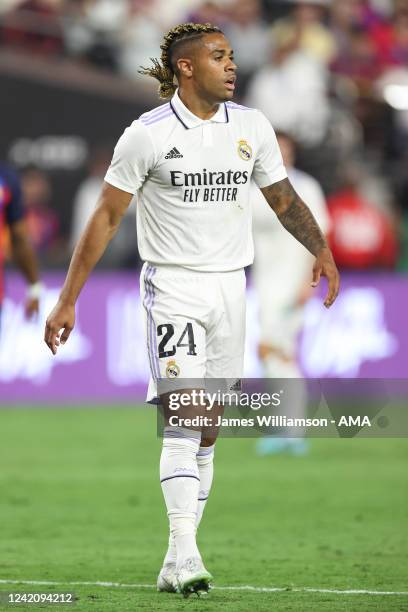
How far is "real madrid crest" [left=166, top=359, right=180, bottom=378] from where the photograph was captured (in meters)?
6.69

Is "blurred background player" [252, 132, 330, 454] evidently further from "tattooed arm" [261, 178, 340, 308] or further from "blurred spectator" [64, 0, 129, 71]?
Answer: "blurred spectator" [64, 0, 129, 71]

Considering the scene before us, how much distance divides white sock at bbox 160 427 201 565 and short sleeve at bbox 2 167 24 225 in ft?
12.4

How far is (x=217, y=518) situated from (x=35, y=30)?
1055 centimetres

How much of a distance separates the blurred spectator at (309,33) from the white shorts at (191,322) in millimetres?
11610

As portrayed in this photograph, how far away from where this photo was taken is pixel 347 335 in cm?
1641

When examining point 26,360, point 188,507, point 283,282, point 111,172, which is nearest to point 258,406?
point 188,507

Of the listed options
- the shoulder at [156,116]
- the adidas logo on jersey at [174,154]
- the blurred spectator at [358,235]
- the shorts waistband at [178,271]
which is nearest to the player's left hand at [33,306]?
the shorts waistband at [178,271]

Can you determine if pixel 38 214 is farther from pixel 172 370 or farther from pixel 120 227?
pixel 172 370

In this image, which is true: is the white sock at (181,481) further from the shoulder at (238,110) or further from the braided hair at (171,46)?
the braided hair at (171,46)

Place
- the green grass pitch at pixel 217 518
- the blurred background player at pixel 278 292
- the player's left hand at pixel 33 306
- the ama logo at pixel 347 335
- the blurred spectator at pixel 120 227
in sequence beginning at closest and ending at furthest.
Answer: the green grass pitch at pixel 217 518 → the player's left hand at pixel 33 306 → the blurred background player at pixel 278 292 → the ama logo at pixel 347 335 → the blurred spectator at pixel 120 227

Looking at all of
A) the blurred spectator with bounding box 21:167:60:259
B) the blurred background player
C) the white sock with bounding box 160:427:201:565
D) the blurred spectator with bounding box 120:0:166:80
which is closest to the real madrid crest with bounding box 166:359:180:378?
the white sock with bounding box 160:427:201:565

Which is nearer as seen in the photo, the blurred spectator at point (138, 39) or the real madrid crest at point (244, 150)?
the real madrid crest at point (244, 150)

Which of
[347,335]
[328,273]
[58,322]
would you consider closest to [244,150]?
[328,273]

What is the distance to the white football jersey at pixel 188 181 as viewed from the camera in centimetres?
669
